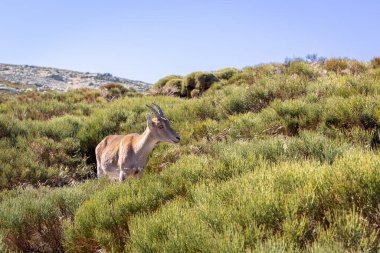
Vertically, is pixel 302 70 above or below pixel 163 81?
above

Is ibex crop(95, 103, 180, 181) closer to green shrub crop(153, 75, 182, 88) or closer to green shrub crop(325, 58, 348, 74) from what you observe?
green shrub crop(325, 58, 348, 74)

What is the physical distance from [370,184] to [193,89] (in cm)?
1692

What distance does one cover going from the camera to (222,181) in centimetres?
483

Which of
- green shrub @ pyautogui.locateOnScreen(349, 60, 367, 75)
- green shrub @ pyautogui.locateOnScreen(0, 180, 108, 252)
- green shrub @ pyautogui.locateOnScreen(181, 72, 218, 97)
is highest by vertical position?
green shrub @ pyautogui.locateOnScreen(349, 60, 367, 75)

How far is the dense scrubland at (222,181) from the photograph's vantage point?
323 cm

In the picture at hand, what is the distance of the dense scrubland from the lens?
3.23m

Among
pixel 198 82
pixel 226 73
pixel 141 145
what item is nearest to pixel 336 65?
pixel 226 73

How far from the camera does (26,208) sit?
5.79 m

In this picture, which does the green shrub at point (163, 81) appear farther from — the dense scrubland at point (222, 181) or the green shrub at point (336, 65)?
the green shrub at point (336, 65)

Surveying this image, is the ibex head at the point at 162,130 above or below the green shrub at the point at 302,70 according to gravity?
below

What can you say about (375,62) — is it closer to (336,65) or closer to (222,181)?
(336,65)

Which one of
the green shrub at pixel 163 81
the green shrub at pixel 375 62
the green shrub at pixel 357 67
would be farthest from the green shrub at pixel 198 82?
the green shrub at pixel 375 62

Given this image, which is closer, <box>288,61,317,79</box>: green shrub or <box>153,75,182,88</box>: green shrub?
<box>288,61,317,79</box>: green shrub

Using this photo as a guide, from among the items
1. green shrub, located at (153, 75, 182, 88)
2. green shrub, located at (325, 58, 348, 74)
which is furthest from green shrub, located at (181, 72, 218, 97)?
green shrub, located at (325, 58, 348, 74)
